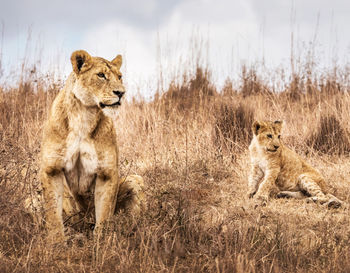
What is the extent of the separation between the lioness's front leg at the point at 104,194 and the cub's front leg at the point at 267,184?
107 inches

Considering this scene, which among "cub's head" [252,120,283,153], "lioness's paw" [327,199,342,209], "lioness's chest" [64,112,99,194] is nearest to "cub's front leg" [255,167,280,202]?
"cub's head" [252,120,283,153]

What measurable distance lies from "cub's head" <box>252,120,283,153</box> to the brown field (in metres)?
0.69

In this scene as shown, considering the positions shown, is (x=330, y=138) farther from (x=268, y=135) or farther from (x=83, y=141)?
(x=83, y=141)

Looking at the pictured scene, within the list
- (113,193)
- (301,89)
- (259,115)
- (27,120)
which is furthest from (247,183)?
(301,89)

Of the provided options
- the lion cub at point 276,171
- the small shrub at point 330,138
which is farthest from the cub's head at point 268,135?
the small shrub at point 330,138

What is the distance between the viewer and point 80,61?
12.0 ft

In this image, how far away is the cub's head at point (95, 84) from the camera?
3.54 meters

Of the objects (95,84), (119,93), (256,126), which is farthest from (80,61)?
(256,126)

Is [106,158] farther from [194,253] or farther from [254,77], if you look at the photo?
[254,77]

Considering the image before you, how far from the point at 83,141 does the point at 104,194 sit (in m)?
0.44

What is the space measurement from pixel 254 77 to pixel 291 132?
4.69m

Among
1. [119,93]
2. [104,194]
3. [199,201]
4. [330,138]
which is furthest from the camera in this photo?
[330,138]

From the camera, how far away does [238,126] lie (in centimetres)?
888

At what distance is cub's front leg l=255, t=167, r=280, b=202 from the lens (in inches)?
237
